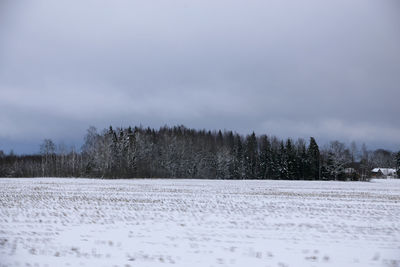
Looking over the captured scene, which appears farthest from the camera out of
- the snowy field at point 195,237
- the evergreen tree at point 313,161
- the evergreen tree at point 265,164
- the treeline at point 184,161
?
the evergreen tree at point 265,164

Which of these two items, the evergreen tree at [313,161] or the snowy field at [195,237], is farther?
the evergreen tree at [313,161]

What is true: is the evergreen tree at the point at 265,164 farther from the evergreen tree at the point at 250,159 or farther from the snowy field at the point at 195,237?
the snowy field at the point at 195,237

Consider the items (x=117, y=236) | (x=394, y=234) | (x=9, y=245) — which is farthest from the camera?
(x=394, y=234)

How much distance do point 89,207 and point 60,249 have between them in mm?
8118

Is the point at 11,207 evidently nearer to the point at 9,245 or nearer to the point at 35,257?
the point at 9,245

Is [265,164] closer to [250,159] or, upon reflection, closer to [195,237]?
[250,159]

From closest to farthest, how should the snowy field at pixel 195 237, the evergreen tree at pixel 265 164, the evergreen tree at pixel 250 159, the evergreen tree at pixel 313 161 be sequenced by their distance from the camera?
the snowy field at pixel 195 237 < the evergreen tree at pixel 313 161 < the evergreen tree at pixel 265 164 < the evergreen tree at pixel 250 159

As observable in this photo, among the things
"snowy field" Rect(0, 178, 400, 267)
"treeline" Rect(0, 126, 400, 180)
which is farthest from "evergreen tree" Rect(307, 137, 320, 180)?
"snowy field" Rect(0, 178, 400, 267)

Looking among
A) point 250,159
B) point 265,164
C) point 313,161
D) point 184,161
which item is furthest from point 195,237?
point 250,159

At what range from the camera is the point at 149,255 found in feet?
25.4

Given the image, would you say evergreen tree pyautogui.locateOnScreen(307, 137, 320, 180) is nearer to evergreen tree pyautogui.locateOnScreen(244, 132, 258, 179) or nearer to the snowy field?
evergreen tree pyautogui.locateOnScreen(244, 132, 258, 179)

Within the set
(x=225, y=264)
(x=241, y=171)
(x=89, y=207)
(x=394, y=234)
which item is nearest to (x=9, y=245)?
(x=225, y=264)

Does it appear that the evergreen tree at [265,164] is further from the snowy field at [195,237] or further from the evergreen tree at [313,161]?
the snowy field at [195,237]

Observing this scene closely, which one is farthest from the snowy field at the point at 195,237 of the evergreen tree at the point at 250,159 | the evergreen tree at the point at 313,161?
the evergreen tree at the point at 250,159
